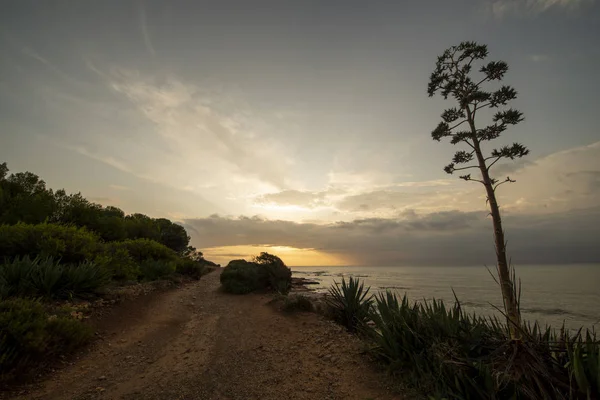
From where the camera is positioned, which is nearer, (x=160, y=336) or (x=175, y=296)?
(x=160, y=336)

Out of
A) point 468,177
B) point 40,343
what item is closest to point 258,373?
point 40,343

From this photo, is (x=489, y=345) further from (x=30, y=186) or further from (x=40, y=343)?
(x=30, y=186)

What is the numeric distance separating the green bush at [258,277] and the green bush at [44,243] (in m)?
6.13

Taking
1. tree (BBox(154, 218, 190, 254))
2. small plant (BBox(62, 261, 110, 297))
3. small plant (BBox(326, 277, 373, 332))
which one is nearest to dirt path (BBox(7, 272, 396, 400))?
small plant (BBox(326, 277, 373, 332))

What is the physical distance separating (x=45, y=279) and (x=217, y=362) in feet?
17.3

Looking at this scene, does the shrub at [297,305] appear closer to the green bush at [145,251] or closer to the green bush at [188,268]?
the green bush at [145,251]

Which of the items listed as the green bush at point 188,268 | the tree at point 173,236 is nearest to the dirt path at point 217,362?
the green bush at point 188,268

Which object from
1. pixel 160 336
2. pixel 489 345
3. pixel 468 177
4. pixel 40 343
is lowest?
pixel 160 336

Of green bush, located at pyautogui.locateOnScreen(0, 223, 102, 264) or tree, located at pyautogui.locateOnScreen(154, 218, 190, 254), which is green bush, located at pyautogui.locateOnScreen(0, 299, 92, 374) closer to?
green bush, located at pyautogui.locateOnScreen(0, 223, 102, 264)

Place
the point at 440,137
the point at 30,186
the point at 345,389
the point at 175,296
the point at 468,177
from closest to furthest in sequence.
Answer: the point at 345,389 < the point at 468,177 < the point at 440,137 < the point at 175,296 < the point at 30,186

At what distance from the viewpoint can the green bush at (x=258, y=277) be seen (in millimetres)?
13748

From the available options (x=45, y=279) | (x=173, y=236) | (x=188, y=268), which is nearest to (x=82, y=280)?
(x=45, y=279)

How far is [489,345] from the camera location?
4109 millimetres

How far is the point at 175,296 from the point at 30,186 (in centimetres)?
1904
